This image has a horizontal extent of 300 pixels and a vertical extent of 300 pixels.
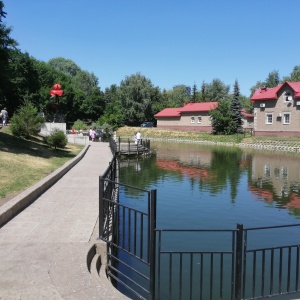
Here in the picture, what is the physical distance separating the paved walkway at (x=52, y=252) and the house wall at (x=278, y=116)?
43207 mm

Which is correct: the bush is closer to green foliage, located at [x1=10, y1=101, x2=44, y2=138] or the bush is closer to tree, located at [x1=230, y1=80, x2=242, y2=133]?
green foliage, located at [x1=10, y1=101, x2=44, y2=138]

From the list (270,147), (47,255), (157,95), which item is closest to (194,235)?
(47,255)

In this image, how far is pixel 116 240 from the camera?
278 inches

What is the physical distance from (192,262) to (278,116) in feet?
156

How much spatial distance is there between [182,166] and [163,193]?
32.9ft

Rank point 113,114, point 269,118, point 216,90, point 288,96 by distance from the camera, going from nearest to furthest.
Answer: point 288,96 < point 269,118 < point 113,114 < point 216,90

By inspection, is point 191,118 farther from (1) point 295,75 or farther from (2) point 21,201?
(2) point 21,201

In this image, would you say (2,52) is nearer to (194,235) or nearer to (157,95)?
(194,235)

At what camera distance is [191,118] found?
2633 inches

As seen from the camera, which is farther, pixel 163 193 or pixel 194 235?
pixel 163 193

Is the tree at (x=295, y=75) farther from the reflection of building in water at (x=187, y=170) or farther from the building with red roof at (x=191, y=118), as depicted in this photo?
the reflection of building in water at (x=187, y=170)

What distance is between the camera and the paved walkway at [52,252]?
4508 millimetres

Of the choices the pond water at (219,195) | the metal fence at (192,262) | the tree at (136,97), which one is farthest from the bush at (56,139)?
the tree at (136,97)

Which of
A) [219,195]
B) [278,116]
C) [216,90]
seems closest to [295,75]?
[216,90]
